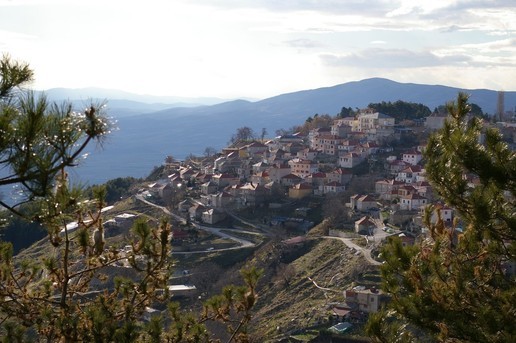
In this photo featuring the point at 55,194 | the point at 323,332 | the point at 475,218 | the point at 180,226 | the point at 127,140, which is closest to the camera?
the point at 55,194

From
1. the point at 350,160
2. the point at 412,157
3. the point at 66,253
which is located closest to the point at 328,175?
the point at 350,160

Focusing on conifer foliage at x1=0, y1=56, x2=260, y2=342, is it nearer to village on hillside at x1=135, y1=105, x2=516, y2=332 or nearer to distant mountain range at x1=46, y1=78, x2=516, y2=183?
village on hillside at x1=135, y1=105, x2=516, y2=332

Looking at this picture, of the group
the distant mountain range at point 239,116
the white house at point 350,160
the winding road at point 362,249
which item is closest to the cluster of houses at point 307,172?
the white house at point 350,160

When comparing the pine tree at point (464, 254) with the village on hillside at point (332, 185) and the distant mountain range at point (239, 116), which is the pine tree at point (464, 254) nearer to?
the village on hillside at point (332, 185)

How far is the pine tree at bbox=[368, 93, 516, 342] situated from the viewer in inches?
203

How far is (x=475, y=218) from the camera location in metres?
5.16

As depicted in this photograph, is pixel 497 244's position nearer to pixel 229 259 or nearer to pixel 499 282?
pixel 499 282

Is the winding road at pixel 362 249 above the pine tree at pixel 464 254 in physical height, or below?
below

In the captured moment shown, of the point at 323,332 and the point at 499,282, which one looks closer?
the point at 499,282

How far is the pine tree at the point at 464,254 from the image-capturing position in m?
5.14

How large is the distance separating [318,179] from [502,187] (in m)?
29.2

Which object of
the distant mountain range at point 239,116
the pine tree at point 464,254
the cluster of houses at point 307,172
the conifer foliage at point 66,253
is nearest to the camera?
the conifer foliage at point 66,253

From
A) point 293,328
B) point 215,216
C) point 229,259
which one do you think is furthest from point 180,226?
point 293,328

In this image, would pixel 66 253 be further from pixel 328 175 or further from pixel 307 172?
pixel 307 172
